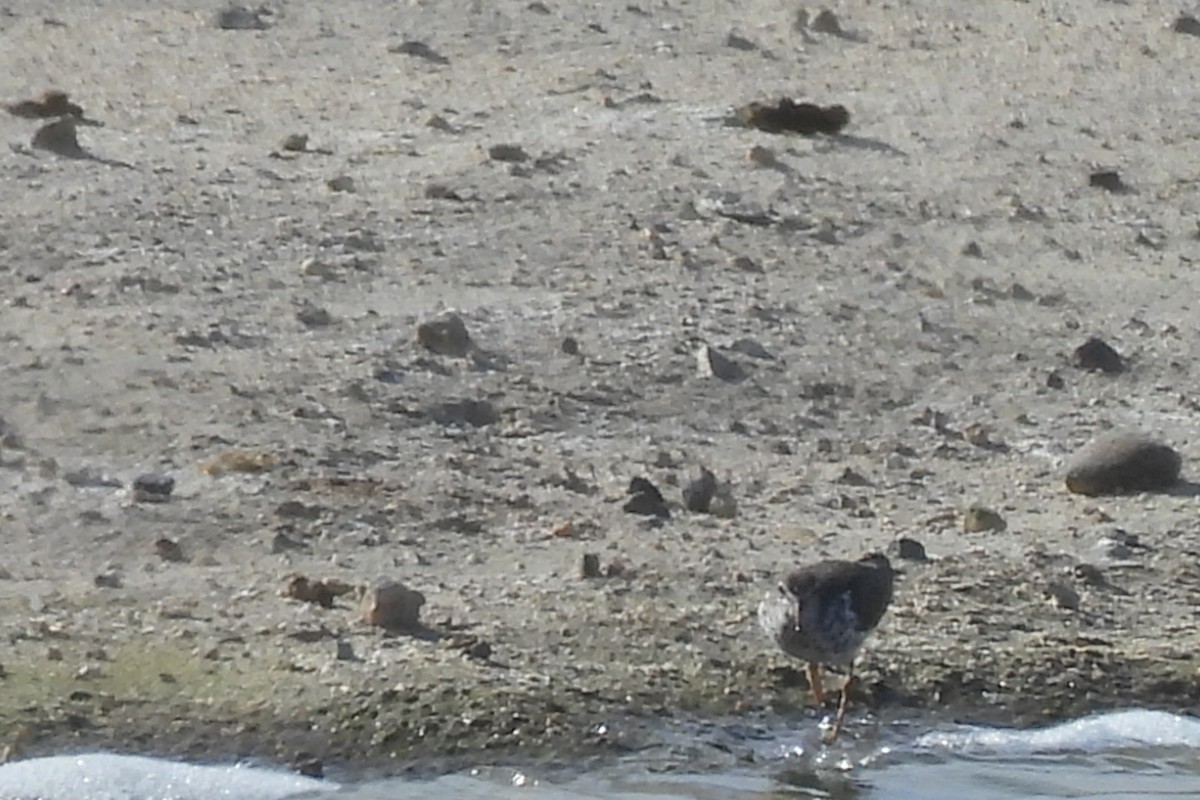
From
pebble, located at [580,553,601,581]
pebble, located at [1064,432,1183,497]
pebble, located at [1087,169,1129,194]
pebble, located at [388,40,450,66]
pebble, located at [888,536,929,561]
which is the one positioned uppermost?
pebble, located at [388,40,450,66]

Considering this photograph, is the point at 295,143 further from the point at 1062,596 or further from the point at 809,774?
the point at 809,774

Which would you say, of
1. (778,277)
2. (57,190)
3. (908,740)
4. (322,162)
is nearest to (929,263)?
(778,277)

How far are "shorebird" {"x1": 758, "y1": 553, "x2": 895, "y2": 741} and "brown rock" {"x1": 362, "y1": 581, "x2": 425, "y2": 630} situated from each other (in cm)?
82

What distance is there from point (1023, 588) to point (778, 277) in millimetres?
2772

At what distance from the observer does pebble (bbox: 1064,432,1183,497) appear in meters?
8.65

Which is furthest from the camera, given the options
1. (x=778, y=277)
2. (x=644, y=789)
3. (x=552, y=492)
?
(x=778, y=277)

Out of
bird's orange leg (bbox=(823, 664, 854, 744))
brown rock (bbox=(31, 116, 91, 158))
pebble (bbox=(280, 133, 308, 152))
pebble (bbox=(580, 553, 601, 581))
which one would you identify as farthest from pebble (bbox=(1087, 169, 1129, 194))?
bird's orange leg (bbox=(823, 664, 854, 744))

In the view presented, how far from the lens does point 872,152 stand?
39.0 ft

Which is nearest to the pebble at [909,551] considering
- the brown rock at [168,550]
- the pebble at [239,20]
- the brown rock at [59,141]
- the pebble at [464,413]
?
the pebble at [464,413]

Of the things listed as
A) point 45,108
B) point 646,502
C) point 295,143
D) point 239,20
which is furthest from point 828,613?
point 239,20

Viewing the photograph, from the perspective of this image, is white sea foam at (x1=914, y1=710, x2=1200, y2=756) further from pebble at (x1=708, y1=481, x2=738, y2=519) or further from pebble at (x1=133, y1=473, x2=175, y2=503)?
pebble at (x1=133, y1=473, x2=175, y2=503)

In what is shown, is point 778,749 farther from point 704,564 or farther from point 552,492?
point 552,492

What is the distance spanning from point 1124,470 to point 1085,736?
1690 millimetres

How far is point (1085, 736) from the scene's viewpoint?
711 centimetres
